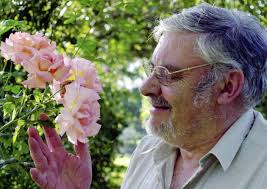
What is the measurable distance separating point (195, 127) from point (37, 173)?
63cm

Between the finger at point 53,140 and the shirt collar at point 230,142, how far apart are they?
0.53 meters

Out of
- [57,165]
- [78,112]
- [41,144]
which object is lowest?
[57,165]

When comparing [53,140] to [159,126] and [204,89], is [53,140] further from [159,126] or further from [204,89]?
[204,89]

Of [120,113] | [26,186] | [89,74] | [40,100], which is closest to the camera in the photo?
[89,74]

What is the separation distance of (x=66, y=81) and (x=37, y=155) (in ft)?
1.44

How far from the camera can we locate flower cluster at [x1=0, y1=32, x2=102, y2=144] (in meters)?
1.91

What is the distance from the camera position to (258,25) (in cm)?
258

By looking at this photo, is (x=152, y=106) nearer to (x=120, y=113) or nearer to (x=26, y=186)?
(x=26, y=186)

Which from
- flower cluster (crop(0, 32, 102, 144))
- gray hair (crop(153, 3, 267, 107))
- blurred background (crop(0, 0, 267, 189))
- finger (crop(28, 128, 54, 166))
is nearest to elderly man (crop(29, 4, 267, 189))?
gray hair (crop(153, 3, 267, 107))

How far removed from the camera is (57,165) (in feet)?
7.77

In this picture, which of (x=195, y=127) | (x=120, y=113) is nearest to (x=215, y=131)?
(x=195, y=127)

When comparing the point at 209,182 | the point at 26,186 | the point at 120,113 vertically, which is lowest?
the point at 120,113

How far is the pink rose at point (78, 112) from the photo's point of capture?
6.25 ft

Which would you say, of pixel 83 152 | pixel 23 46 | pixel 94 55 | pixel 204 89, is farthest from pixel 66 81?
pixel 94 55
